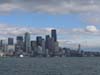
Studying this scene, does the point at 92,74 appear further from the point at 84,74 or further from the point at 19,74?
the point at 19,74

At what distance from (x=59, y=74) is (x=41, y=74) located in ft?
23.5

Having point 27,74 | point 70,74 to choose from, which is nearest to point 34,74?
point 27,74

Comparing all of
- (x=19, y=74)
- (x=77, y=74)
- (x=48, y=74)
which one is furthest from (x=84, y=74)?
(x=19, y=74)

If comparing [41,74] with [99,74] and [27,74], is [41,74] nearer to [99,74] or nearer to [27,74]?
[27,74]

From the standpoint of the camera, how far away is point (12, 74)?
17862cm

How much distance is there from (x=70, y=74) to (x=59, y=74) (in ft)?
14.4

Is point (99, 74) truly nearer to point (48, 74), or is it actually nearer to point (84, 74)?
point (84, 74)

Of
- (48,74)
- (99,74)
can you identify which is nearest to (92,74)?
(99,74)

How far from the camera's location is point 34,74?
177625 mm

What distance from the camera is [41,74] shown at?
179375mm

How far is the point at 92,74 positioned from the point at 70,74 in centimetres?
890

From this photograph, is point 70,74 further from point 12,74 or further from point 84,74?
point 12,74

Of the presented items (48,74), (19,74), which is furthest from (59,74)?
(19,74)

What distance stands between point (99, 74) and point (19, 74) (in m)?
31.0
